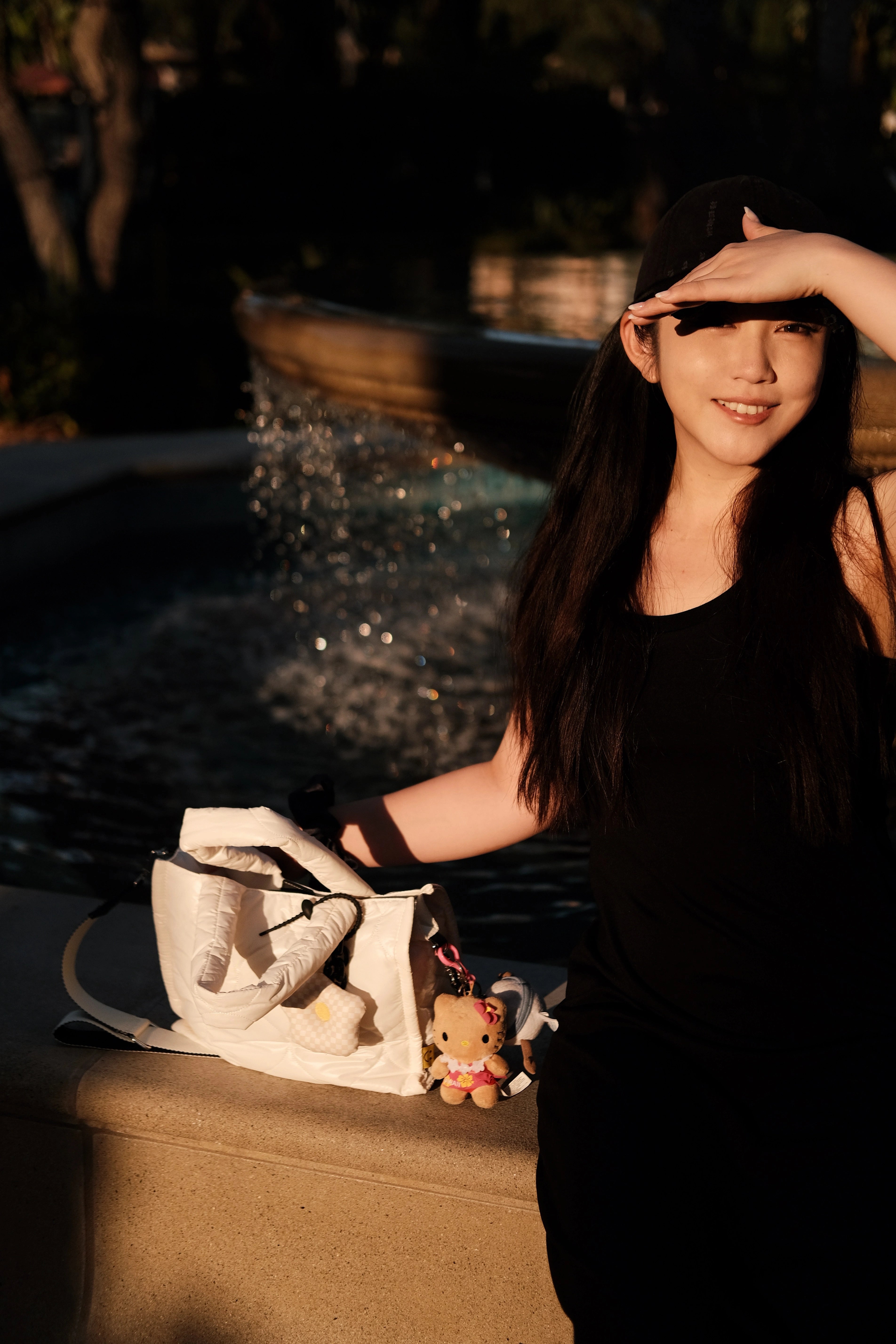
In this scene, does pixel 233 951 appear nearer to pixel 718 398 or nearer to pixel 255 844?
pixel 255 844

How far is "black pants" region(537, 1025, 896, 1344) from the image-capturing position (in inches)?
57.2

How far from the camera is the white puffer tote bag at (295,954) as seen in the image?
183 centimetres

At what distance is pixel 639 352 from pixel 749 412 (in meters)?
0.21

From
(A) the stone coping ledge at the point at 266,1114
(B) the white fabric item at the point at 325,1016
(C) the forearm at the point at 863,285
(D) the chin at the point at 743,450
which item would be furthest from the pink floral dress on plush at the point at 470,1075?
(C) the forearm at the point at 863,285

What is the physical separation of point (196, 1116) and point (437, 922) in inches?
17.7

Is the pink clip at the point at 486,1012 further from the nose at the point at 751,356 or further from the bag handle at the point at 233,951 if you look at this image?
the nose at the point at 751,356

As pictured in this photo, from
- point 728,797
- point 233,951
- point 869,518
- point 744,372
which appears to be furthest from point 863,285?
point 233,951

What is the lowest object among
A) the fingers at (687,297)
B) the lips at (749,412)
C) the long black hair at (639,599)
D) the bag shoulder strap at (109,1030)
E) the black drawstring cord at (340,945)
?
the bag shoulder strap at (109,1030)

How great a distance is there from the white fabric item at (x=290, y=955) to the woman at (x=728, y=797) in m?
0.24

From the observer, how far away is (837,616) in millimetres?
1754

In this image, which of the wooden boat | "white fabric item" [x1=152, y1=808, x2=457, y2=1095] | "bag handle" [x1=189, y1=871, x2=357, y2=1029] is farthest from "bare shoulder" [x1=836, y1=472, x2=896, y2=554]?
the wooden boat

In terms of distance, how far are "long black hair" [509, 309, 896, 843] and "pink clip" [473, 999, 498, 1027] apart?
301 mm

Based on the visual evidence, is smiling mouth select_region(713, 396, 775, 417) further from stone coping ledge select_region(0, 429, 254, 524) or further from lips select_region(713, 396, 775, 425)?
stone coping ledge select_region(0, 429, 254, 524)

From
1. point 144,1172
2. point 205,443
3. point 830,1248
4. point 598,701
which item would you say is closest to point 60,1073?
point 144,1172
